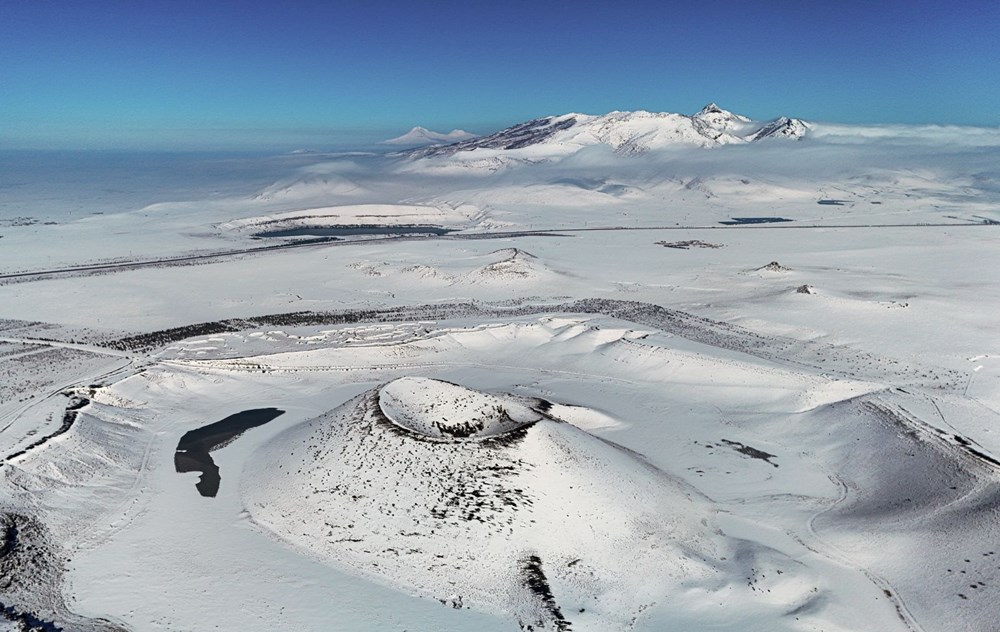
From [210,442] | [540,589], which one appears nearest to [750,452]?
[540,589]

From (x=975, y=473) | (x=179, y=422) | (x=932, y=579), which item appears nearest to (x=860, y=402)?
(x=975, y=473)

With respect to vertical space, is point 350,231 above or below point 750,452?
above

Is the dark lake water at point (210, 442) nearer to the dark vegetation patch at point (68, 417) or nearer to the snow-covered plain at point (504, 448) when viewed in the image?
the snow-covered plain at point (504, 448)

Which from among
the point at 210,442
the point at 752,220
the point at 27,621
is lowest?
the point at 210,442

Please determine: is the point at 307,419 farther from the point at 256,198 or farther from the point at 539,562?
the point at 256,198

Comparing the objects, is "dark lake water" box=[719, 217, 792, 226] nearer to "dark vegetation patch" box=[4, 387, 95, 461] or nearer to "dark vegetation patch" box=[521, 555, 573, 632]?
"dark vegetation patch" box=[4, 387, 95, 461]

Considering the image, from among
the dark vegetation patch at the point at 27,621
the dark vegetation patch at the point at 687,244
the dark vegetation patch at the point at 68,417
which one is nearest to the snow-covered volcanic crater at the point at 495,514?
the dark vegetation patch at the point at 27,621

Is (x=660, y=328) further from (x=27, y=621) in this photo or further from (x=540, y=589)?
(x=27, y=621)
